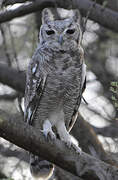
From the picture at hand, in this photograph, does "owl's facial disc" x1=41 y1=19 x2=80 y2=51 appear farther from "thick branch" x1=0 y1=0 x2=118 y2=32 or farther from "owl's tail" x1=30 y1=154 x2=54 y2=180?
"owl's tail" x1=30 y1=154 x2=54 y2=180

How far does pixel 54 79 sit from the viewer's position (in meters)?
4.29

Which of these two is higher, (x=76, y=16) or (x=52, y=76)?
(x=76, y=16)

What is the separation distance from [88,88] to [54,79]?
2.72 m

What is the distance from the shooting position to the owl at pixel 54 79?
14.1ft

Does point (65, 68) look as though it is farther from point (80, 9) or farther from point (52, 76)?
point (80, 9)

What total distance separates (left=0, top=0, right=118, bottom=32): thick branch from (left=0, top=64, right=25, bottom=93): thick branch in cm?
91

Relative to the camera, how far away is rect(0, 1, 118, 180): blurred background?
5.22 meters

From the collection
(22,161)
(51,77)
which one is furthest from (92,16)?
(22,161)

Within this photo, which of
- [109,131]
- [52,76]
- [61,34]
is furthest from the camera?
[109,131]

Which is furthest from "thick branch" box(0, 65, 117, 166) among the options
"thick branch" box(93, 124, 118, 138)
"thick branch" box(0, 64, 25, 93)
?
"thick branch" box(93, 124, 118, 138)

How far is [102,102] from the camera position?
6.48 metres

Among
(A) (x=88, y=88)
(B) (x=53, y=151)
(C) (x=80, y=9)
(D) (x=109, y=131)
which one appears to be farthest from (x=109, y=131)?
(B) (x=53, y=151)

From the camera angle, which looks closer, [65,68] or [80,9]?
[65,68]

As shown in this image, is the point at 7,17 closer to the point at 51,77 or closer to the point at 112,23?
the point at 51,77
